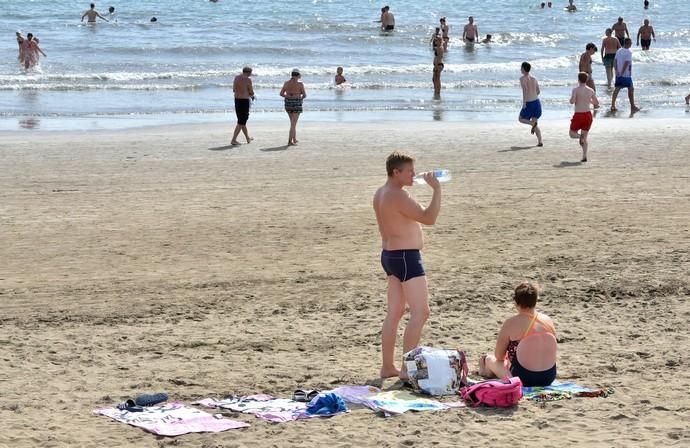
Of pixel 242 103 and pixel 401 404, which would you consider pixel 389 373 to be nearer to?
pixel 401 404

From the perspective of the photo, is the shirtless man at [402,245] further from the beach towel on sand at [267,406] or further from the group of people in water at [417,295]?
the beach towel on sand at [267,406]

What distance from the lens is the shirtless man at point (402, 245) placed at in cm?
710

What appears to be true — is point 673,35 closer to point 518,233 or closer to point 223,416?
point 518,233

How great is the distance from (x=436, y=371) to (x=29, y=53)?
2477 cm

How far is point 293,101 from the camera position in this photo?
59.5 feet

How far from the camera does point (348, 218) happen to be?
12.3 meters

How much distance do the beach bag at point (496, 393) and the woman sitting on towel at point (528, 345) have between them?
313mm

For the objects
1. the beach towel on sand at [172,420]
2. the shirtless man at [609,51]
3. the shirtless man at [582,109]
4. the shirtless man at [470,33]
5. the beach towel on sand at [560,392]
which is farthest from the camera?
the shirtless man at [470,33]

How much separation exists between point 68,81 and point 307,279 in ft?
63.5

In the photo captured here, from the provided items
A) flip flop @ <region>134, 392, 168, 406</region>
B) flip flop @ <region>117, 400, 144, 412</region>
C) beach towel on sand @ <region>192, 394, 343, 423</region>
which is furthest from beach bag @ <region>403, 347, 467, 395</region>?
flip flop @ <region>117, 400, 144, 412</region>

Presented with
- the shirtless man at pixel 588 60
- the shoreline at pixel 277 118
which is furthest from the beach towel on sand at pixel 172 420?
the shirtless man at pixel 588 60

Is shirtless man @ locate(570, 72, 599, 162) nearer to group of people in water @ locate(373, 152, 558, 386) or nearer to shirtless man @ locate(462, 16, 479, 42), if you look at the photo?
group of people in water @ locate(373, 152, 558, 386)

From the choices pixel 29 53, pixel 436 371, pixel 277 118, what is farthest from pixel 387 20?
pixel 436 371

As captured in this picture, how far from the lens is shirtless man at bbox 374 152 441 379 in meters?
7.10
